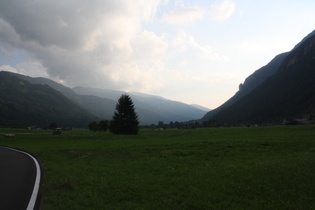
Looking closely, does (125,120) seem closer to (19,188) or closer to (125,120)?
(125,120)

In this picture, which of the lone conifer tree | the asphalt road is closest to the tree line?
the lone conifer tree

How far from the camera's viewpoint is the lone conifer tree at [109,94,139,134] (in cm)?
7475

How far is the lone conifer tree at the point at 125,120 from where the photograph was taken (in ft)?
245

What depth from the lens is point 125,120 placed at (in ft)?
248

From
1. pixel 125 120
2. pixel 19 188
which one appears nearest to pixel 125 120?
pixel 125 120

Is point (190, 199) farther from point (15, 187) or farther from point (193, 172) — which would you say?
point (15, 187)

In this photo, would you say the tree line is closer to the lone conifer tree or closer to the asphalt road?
the lone conifer tree

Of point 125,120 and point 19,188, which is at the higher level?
point 125,120

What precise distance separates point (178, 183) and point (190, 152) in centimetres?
1380

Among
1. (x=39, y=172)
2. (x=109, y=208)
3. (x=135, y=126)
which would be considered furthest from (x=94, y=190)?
(x=135, y=126)

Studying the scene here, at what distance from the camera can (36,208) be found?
9.20 metres

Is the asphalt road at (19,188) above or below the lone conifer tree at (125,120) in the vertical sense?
below

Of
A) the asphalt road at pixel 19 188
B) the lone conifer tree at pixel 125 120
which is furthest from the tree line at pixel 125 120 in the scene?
the asphalt road at pixel 19 188

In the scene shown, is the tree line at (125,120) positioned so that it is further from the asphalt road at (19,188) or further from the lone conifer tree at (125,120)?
the asphalt road at (19,188)
